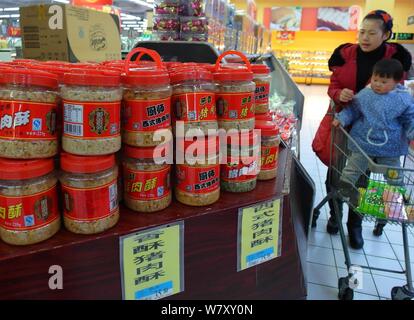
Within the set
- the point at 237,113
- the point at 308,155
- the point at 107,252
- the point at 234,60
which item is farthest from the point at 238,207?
the point at 308,155

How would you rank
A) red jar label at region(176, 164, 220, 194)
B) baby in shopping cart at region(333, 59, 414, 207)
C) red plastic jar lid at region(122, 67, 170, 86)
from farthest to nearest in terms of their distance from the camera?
baby in shopping cart at region(333, 59, 414, 207)
red jar label at region(176, 164, 220, 194)
red plastic jar lid at region(122, 67, 170, 86)

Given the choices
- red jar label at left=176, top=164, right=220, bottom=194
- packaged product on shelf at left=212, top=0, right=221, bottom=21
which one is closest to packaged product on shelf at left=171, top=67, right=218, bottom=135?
red jar label at left=176, top=164, right=220, bottom=194

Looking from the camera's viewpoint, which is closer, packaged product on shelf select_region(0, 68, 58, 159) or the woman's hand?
packaged product on shelf select_region(0, 68, 58, 159)

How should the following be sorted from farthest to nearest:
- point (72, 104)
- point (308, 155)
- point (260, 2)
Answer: point (260, 2) < point (308, 155) < point (72, 104)

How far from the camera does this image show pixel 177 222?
918mm

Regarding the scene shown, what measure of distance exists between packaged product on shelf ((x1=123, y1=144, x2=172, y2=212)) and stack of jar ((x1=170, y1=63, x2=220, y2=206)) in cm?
5

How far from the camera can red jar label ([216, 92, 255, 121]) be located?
1.04 metres

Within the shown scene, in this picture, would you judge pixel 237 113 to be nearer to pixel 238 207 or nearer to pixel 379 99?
pixel 238 207

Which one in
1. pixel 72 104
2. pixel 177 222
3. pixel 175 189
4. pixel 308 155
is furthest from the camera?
pixel 308 155

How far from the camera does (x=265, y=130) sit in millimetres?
1186

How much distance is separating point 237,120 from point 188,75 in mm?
206

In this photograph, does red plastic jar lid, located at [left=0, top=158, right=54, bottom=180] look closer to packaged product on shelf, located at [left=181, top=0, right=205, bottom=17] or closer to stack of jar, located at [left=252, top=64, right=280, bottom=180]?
stack of jar, located at [left=252, top=64, right=280, bottom=180]
